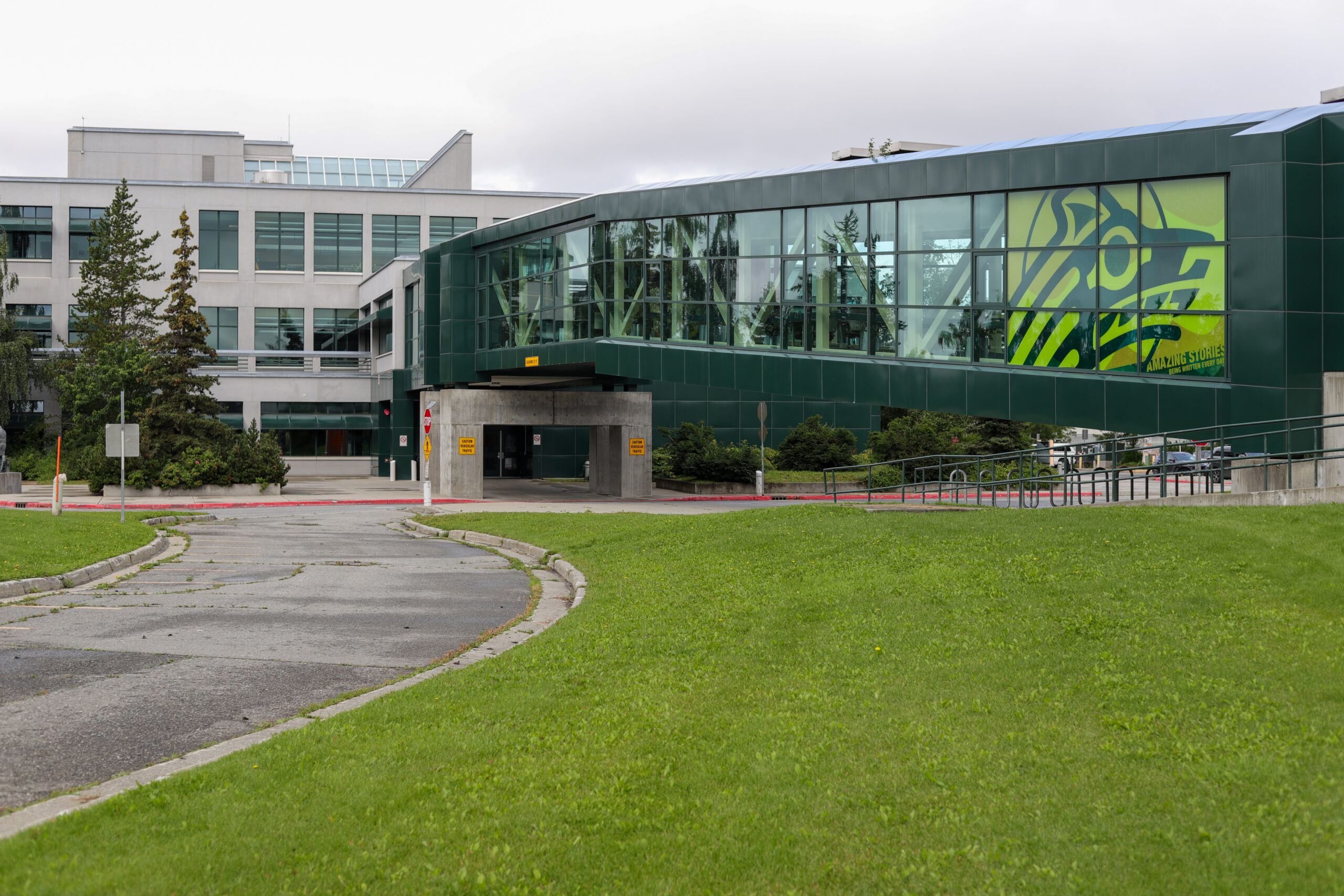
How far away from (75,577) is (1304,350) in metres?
20.2

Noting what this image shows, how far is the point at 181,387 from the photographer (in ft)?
136

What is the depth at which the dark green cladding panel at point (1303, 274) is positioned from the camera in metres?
19.7

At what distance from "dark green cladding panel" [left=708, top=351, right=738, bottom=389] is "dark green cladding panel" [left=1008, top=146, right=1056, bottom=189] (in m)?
9.14

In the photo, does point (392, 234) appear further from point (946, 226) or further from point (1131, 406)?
point (1131, 406)

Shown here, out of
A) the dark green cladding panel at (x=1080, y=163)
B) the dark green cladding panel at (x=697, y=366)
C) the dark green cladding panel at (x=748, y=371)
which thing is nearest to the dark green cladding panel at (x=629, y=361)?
the dark green cladding panel at (x=697, y=366)

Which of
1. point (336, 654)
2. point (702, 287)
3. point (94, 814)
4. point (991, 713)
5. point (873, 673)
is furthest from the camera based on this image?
point (702, 287)

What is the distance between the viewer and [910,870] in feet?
15.8

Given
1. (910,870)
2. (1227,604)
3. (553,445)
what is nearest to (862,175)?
(1227,604)

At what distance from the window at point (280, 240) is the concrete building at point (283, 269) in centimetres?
7

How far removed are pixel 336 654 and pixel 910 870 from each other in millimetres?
7348

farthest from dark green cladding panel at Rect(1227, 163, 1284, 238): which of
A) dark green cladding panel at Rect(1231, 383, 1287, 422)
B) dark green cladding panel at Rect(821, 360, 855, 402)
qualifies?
dark green cladding panel at Rect(821, 360, 855, 402)

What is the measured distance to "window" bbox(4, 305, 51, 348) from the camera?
6169 centimetres

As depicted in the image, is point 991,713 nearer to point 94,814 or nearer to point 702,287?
point 94,814

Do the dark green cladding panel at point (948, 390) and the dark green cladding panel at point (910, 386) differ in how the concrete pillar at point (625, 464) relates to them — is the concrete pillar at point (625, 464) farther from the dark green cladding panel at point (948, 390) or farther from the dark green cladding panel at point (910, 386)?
the dark green cladding panel at point (948, 390)
